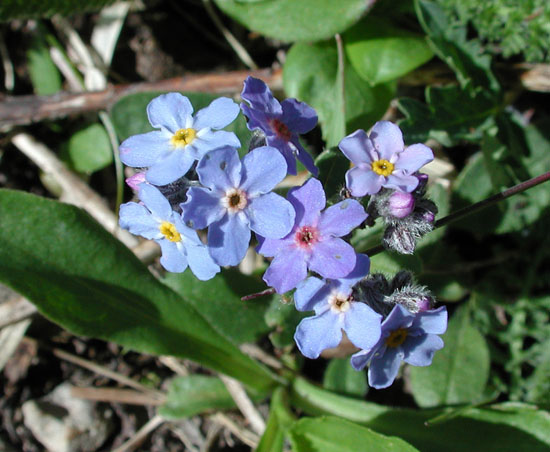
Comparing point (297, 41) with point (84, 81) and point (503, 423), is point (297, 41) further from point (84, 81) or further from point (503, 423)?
point (503, 423)

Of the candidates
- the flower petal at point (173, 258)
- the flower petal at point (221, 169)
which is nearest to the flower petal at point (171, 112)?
the flower petal at point (221, 169)

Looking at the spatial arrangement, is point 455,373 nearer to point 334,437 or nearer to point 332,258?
point 334,437

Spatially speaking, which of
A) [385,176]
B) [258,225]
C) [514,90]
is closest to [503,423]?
[385,176]

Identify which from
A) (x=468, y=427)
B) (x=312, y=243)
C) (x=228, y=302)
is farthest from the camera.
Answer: (x=228, y=302)

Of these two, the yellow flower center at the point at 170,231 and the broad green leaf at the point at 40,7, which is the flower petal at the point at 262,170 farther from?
the broad green leaf at the point at 40,7

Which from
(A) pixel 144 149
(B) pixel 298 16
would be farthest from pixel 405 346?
(B) pixel 298 16

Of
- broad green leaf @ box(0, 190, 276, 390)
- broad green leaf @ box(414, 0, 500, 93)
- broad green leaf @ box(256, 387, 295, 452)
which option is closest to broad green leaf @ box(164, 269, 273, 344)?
broad green leaf @ box(0, 190, 276, 390)
